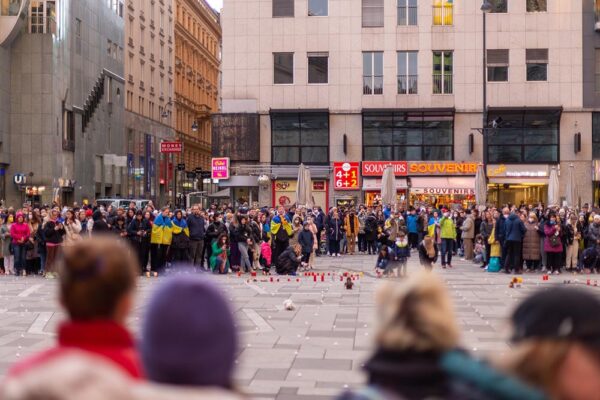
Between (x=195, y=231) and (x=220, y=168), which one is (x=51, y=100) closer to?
(x=220, y=168)

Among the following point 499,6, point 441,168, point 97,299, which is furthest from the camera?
point 499,6

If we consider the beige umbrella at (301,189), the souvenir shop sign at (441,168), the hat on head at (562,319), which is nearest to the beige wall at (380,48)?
the souvenir shop sign at (441,168)

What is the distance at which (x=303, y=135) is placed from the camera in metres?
45.5

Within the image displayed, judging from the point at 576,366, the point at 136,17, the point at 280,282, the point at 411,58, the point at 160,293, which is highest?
the point at 136,17

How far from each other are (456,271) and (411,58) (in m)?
22.2

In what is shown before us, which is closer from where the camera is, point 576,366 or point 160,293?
point 160,293

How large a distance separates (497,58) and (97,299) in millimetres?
43815

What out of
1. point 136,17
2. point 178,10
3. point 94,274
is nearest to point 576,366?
point 94,274

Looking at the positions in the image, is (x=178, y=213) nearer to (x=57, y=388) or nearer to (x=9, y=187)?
(x=57, y=388)

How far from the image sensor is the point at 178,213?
80.0 ft

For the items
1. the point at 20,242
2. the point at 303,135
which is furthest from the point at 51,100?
the point at 20,242

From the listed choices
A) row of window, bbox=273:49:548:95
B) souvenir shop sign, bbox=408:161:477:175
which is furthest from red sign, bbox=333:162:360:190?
row of window, bbox=273:49:548:95

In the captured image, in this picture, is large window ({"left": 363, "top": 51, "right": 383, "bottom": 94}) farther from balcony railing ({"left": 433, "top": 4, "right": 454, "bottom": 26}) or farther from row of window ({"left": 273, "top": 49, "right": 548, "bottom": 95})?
balcony railing ({"left": 433, "top": 4, "right": 454, "bottom": 26})

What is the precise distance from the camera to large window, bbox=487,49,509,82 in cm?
4453
